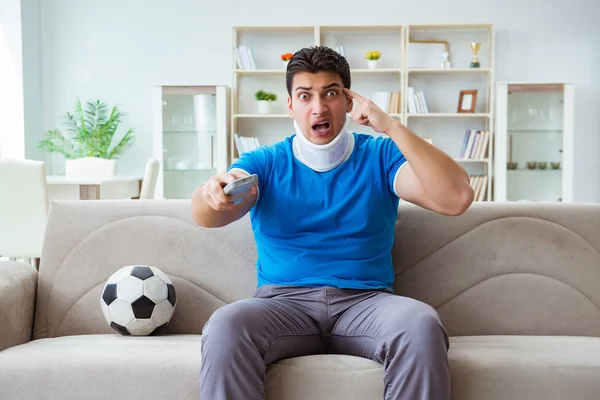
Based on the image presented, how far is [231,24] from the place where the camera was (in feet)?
19.5

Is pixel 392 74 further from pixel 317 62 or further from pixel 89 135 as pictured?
pixel 317 62

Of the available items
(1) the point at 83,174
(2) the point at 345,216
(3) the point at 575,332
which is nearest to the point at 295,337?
(2) the point at 345,216

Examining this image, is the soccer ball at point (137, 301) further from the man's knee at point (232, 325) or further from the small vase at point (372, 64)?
the small vase at point (372, 64)

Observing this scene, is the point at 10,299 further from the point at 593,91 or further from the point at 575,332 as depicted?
the point at 593,91

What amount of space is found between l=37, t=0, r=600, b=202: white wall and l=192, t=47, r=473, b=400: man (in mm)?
4256

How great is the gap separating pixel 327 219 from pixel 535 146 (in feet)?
14.4

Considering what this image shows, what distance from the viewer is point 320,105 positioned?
1.82 m

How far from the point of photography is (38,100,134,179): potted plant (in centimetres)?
567

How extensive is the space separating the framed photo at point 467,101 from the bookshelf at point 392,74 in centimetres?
6

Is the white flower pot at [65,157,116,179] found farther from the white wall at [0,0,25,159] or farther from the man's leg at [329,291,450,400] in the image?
the man's leg at [329,291,450,400]

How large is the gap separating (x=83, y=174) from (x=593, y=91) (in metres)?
4.25

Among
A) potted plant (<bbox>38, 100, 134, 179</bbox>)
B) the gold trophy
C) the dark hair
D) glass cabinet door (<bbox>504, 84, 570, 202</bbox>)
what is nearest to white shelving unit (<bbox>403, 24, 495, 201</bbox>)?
the gold trophy

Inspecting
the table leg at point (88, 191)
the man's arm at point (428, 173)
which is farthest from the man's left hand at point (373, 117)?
the table leg at point (88, 191)

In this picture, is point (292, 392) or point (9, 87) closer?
point (292, 392)
